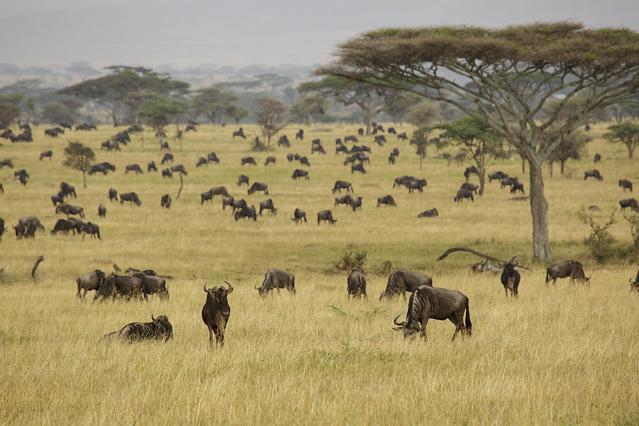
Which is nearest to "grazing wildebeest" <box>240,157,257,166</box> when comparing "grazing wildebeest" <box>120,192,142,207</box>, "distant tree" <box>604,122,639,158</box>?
"grazing wildebeest" <box>120,192,142,207</box>

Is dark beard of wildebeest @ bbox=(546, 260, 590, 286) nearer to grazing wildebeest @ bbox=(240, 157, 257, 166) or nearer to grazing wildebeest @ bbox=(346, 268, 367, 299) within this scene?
grazing wildebeest @ bbox=(346, 268, 367, 299)

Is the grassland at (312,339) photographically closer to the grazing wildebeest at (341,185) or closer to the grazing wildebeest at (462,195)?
the grazing wildebeest at (462,195)

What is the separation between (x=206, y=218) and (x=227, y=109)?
64.3m

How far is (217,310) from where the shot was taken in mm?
10109

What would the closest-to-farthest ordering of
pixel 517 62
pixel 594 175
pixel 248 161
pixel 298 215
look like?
pixel 517 62, pixel 298 215, pixel 594 175, pixel 248 161

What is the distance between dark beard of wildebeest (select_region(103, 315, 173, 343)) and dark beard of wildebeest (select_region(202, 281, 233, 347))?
844 millimetres

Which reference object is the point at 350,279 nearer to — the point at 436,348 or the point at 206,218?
the point at 436,348

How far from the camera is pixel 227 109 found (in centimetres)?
9606

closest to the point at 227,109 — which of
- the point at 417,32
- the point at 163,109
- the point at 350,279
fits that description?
the point at 163,109

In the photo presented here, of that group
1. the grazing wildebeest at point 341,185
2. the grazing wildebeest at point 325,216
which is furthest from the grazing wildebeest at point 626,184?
the grazing wildebeest at point 325,216

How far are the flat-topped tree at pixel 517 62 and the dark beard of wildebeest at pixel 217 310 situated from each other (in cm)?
1288

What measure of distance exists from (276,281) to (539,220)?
9.65 metres

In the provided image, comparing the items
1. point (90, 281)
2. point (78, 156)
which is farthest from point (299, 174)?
point (90, 281)

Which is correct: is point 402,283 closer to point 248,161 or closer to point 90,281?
point 90,281
